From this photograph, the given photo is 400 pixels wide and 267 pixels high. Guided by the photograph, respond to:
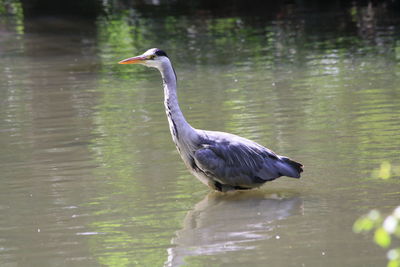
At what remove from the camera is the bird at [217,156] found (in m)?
8.11

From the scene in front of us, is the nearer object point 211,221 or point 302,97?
point 211,221

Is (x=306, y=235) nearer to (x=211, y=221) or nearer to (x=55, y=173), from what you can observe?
(x=211, y=221)

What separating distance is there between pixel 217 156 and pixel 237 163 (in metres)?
0.23

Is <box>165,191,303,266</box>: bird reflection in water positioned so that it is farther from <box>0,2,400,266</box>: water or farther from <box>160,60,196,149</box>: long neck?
<box>160,60,196,149</box>: long neck

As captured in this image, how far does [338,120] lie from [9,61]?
9.28 metres

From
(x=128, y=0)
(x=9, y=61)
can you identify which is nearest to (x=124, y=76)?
(x=9, y=61)

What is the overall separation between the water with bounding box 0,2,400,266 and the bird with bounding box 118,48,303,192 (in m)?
0.24

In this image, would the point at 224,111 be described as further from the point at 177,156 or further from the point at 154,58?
the point at 154,58

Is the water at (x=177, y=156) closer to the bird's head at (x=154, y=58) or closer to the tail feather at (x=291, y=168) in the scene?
the tail feather at (x=291, y=168)

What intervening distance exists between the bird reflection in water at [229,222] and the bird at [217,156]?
0.72ft

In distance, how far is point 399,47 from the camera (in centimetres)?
1766

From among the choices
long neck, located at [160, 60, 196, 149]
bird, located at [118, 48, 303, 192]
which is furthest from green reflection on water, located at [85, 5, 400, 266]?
long neck, located at [160, 60, 196, 149]

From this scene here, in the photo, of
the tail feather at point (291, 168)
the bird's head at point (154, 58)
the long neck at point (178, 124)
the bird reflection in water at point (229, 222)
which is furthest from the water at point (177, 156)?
the bird's head at point (154, 58)

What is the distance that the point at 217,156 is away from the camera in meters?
8.11
